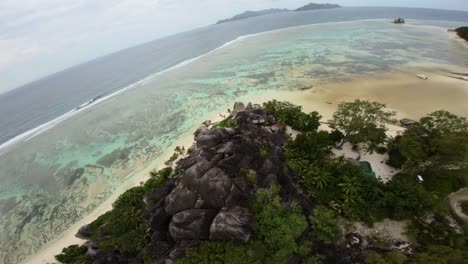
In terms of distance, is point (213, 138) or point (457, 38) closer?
point (213, 138)

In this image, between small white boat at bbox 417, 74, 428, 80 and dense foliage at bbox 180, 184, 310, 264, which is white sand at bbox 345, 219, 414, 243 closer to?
dense foliage at bbox 180, 184, 310, 264

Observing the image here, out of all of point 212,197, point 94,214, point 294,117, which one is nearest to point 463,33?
point 294,117

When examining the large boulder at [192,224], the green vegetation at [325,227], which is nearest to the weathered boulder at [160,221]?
the large boulder at [192,224]

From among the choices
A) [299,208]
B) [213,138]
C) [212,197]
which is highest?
[213,138]

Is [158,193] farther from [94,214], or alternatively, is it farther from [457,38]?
[457,38]

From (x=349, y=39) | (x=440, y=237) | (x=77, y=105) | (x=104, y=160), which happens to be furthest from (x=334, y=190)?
(x=349, y=39)

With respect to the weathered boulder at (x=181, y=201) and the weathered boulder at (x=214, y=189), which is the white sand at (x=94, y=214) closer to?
the weathered boulder at (x=181, y=201)

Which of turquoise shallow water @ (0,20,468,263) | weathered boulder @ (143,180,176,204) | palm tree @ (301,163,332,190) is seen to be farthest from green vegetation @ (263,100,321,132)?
weathered boulder @ (143,180,176,204)
